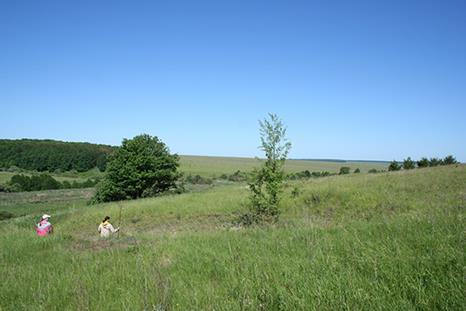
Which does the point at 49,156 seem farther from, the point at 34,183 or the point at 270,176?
the point at 270,176

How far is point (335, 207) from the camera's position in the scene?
18047 millimetres

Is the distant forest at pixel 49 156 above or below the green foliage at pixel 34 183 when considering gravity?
above

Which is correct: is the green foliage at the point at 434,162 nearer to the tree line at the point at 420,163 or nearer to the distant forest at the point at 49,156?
the tree line at the point at 420,163

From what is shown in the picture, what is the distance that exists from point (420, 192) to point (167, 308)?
16.8 m

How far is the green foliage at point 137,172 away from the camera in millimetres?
40906

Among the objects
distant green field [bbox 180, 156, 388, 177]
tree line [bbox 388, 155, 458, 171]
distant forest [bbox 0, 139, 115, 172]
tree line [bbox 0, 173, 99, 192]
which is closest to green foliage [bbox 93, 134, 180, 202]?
tree line [bbox 388, 155, 458, 171]

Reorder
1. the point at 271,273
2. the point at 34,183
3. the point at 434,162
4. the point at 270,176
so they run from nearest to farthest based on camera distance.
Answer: the point at 271,273, the point at 270,176, the point at 434,162, the point at 34,183

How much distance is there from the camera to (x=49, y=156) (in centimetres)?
10700

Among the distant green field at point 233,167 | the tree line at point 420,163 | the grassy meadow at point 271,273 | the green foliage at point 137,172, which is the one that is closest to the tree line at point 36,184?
the distant green field at point 233,167

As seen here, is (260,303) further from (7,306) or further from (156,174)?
(156,174)

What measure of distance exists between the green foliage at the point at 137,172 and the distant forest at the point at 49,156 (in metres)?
63.9

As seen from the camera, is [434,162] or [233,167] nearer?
[434,162]

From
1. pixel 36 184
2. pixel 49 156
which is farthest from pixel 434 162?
pixel 49 156

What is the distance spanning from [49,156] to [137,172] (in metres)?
79.4
